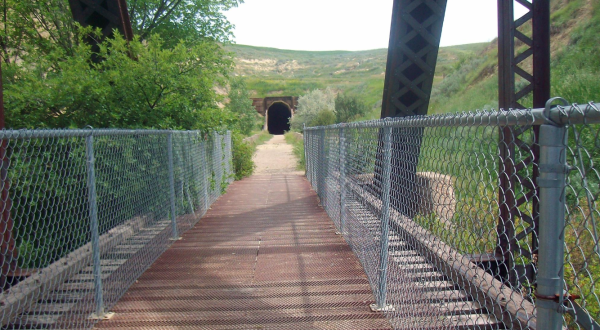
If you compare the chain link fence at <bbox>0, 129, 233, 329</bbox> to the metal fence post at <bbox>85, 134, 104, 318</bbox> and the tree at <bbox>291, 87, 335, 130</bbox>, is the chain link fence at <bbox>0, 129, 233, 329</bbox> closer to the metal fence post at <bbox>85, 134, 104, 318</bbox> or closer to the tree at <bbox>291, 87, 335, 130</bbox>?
the metal fence post at <bbox>85, 134, 104, 318</bbox>

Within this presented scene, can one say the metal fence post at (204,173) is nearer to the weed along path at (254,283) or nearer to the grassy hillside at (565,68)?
the weed along path at (254,283)

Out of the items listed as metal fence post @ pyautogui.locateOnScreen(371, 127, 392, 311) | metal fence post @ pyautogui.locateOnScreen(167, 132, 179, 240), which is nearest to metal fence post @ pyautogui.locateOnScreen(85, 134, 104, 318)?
metal fence post @ pyautogui.locateOnScreen(371, 127, 392, 311)

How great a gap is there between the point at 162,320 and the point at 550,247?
10.8ft

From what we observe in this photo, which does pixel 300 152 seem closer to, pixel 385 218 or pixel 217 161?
pixel 217 161

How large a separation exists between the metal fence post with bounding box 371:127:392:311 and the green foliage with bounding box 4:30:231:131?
4587 mm

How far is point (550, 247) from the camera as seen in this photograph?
1.47 metres

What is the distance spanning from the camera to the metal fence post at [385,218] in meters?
3.57

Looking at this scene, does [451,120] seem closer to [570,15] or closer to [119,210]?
[119,210]

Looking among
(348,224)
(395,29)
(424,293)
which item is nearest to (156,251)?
(348,224)

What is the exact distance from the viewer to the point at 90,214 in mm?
3889

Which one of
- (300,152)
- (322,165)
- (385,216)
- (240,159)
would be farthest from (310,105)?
(385,216)

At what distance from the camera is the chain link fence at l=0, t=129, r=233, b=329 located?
3555 mm

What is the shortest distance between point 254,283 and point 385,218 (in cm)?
173

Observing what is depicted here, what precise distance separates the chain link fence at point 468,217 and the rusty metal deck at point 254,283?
325 mm
